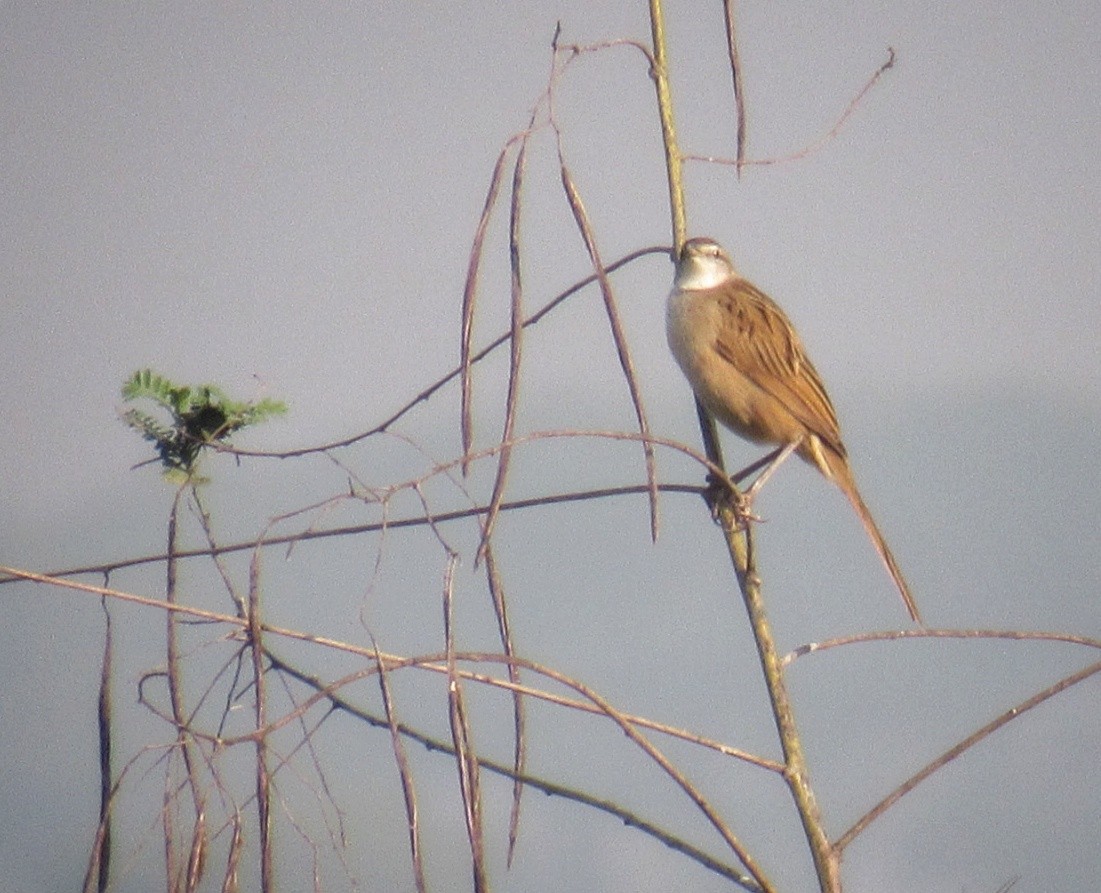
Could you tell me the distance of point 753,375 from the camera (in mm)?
5789

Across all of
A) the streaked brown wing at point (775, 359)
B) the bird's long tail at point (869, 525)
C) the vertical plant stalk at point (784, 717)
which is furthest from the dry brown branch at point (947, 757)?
the streaked brown wing at point (775, 359)

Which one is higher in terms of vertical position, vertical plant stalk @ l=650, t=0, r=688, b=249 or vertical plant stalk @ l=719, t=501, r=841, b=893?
vertical plant stalk @ l=650, t=0, r=688, b=249

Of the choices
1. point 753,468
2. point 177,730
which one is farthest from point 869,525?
point 177,730

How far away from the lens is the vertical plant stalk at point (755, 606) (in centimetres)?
251

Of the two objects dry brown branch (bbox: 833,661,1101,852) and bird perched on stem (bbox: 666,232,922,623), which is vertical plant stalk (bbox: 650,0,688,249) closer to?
dry brown branch (bbox: 833,661,1101,852)

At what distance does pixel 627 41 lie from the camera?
2.74 meters

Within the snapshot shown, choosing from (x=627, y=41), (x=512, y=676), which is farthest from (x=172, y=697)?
(x=627, y=41)

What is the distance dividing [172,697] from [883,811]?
3.96 feet

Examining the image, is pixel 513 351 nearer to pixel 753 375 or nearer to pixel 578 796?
pixel 578 796

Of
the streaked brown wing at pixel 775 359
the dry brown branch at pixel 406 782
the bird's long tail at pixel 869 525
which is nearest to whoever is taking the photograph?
the dry brown branch at pixel 406 782

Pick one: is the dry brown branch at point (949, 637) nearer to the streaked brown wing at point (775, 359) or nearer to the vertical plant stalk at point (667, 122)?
the vertical plant stalk at point (667, 122)

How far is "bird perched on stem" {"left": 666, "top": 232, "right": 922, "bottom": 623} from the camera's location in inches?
223

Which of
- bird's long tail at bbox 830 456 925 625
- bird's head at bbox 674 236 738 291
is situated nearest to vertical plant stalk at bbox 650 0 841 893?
bird's long tail at bbox 830 456 925 625

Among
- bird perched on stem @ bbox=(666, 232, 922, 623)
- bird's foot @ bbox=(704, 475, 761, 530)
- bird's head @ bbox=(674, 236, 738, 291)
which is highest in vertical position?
bird's head @ bbox=(674, 236, 738, 291)
